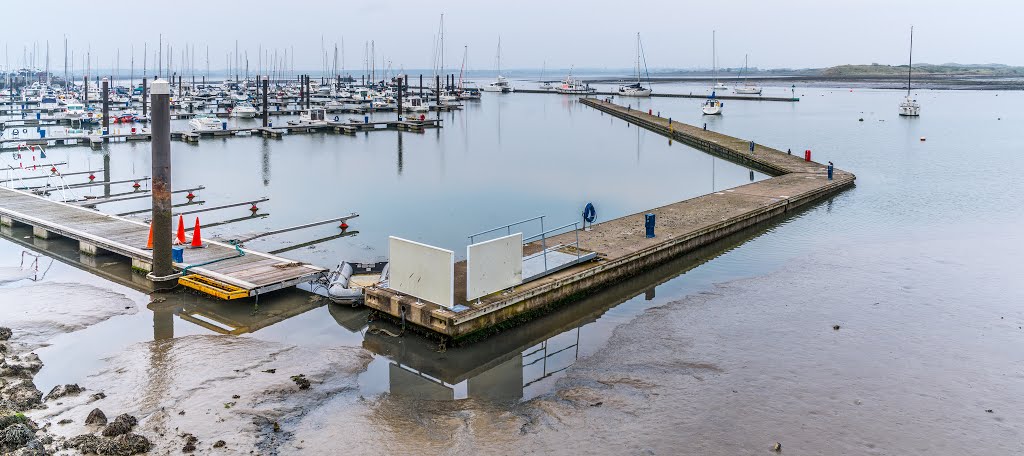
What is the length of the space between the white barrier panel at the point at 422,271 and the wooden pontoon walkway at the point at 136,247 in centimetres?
299

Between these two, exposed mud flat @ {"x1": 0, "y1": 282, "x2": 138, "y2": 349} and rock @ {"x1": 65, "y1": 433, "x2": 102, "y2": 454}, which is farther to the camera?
exposed mud flat @ {"x1": 0, "y1": 282, "x2": 138, "y2": 349}

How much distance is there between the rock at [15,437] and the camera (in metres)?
9.13

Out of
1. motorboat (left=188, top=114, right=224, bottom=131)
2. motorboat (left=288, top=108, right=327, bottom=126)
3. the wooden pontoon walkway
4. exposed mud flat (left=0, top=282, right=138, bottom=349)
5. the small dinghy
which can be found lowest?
exposed mud flat (left=0, top=282, right=138, bottom=349)

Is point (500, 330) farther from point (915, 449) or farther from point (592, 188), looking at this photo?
point (592, 188)

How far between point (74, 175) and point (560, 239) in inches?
967

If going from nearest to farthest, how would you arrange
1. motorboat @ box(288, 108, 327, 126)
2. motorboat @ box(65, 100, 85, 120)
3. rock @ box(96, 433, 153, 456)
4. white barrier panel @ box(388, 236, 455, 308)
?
rock @ box(96, 433, 153, 456) < white barrier panel @ box(388, 236, 455, 308) < motorboat @ box(65, 100, 85, 120) < motorboat @ box(288, 108, 327, 126)

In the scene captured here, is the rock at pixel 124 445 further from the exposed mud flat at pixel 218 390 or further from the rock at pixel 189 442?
the rock at pixel 189 442

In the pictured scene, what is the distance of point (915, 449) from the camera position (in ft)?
34.7

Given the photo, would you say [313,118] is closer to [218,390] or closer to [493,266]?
[493,266]

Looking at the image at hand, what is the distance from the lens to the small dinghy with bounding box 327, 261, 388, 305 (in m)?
16.1

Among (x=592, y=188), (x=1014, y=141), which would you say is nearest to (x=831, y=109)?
(x=1014, y=141)

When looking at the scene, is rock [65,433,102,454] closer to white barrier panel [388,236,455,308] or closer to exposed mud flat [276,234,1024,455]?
exposed mud flat [276,234,1024,455]

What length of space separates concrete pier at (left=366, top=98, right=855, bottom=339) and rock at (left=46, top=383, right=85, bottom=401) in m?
5.26

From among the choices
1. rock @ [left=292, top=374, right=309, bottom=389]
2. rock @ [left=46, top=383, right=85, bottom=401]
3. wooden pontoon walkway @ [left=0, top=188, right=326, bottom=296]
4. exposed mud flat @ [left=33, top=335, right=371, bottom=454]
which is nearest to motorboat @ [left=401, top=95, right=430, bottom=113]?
wooden pontoon walkway @ [left=0, top=188, right=326, bottom=296]
